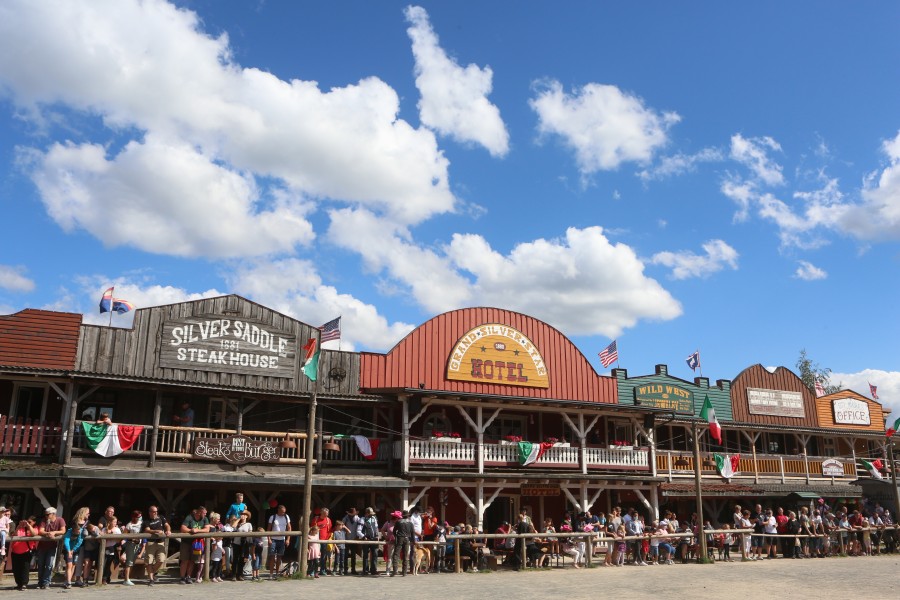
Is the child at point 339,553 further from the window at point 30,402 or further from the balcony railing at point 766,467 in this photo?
the balcony railing at point 766,467

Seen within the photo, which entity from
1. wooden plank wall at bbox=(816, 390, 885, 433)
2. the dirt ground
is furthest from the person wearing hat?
wooden plank wall at bbox=(816, 390, 885, 433)

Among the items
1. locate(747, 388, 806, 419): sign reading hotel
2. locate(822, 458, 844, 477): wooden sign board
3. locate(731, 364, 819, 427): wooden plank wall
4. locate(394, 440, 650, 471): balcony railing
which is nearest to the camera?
locate(394, 440, 650, 471): balcony railing

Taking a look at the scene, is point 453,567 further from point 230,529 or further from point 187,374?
point 187,374

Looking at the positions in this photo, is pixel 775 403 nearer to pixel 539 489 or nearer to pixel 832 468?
pixel 832 468

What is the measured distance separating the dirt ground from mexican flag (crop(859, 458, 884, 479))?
51.4 ft

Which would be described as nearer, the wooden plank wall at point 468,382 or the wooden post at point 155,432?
the wooden post at point 155,432

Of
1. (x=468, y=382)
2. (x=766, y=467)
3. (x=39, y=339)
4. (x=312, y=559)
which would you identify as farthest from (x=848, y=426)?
(x=39, y=339)

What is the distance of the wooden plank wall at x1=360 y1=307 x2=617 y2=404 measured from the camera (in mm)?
A: 24641

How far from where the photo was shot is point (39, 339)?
20.0 meters

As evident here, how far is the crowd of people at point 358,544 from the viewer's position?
46.2 ft

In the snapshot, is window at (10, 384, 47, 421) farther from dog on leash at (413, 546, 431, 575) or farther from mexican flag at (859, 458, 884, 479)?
mexican flag at (859, 458, 884, 479)

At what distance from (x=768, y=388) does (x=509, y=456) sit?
15824 millimetres

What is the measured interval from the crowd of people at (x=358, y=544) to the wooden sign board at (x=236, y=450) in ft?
6.05

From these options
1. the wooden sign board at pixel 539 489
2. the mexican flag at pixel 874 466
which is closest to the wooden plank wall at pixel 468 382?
the wooden sign board at pixel 539 489
